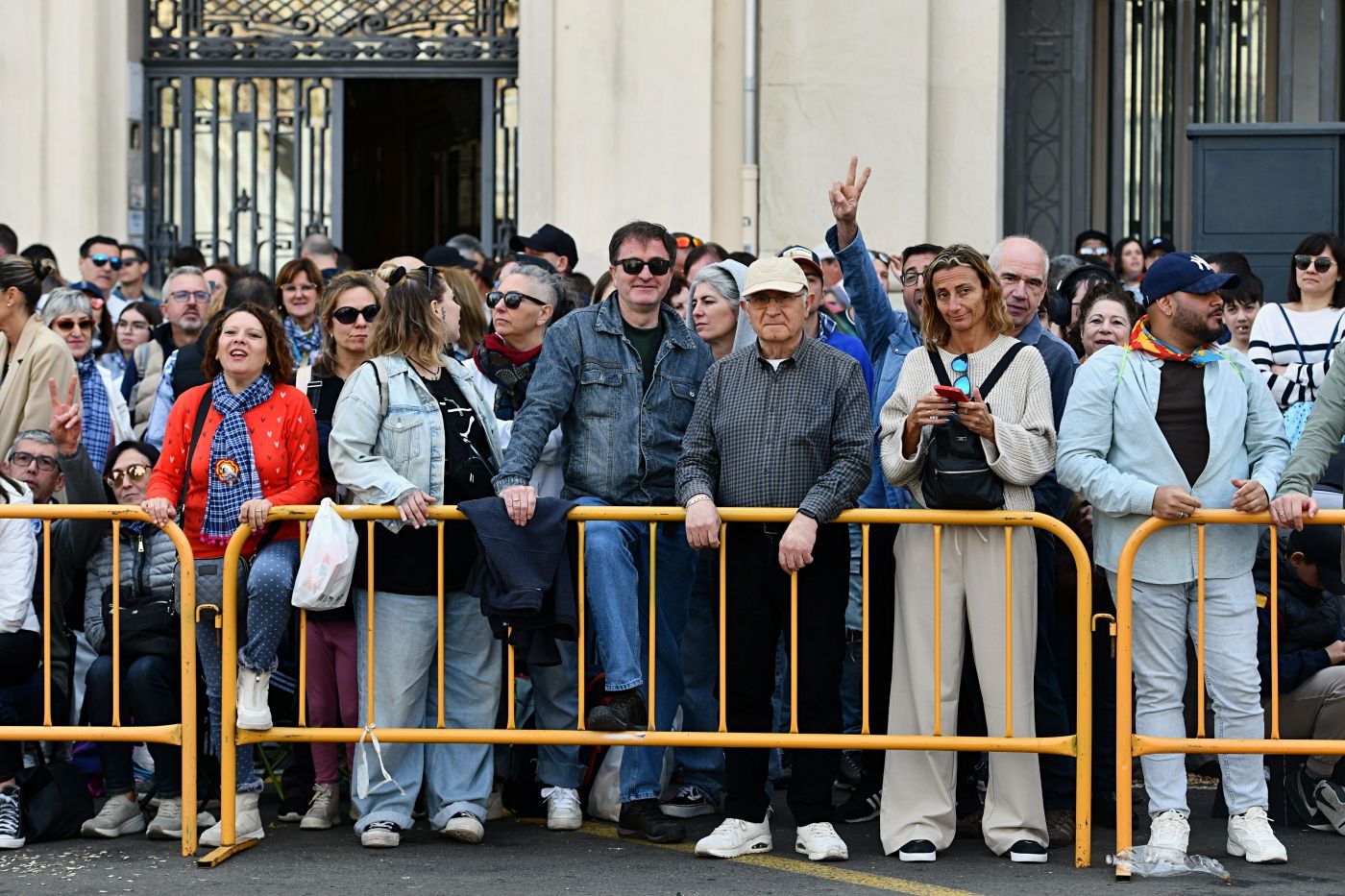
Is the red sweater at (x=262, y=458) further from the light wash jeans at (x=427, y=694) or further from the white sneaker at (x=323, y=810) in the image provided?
the white sneaker at (x=323, y=810)

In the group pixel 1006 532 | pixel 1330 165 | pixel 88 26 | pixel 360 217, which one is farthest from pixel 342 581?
pixel 360 217

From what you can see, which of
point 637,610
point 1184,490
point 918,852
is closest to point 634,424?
point 637,610

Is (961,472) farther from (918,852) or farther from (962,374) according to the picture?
(918,852)

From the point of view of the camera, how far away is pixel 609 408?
25.3ft

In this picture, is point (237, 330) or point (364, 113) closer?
point (237, 330)

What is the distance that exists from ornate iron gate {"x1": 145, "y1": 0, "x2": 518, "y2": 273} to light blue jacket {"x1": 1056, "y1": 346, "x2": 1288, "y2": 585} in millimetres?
8036

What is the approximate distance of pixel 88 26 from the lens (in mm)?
13977

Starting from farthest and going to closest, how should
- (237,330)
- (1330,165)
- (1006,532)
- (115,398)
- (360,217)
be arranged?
(360,217) < (1330,165) < (115,398) < (237,330) < (1006,532)

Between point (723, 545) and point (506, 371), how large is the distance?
147cm

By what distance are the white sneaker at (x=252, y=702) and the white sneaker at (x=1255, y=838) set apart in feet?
11.7

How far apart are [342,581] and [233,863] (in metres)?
1.09

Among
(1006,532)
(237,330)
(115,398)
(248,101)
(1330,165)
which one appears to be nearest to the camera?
(1006,532)

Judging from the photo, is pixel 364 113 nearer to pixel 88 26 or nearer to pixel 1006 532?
pixel 88 26

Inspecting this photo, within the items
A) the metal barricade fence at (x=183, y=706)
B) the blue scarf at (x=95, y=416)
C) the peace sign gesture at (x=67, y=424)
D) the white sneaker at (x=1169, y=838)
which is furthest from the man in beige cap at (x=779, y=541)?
the blue scarf at (x=95, y=416)
